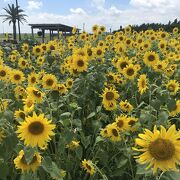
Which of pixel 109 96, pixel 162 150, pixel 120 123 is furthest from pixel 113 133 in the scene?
pixel 162 150

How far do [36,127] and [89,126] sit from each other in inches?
69.6

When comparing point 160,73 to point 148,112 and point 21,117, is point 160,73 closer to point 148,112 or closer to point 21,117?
point 148,112

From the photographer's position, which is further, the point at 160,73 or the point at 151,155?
the point at 160,73

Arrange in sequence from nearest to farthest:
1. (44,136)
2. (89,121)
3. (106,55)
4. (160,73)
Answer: (44,136), (89,121), (160,73), (106,55)

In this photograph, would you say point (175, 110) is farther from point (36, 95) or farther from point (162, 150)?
point (162, 150)

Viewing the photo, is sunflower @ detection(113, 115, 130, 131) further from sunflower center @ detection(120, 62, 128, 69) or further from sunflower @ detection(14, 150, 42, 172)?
sunflower center @ detection(120, 62, 128, 69)

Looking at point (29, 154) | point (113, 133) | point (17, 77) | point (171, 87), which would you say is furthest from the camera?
point (17, 77)

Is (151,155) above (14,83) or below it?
above

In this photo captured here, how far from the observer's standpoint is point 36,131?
89.7 inches

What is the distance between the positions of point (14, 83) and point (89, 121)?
103cm

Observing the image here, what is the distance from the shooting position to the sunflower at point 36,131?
7.43ft

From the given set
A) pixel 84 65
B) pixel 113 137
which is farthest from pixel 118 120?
pixel 84 65

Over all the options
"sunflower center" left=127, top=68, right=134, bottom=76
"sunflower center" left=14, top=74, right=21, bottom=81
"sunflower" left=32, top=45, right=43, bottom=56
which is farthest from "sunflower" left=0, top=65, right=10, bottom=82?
"sunflower" left=32, top=45, right=43, bottom=56

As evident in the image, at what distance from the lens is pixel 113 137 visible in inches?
117
